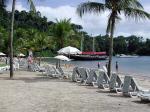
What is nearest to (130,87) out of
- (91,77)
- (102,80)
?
(102,80)

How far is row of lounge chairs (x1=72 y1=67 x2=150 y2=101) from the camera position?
47.4ft

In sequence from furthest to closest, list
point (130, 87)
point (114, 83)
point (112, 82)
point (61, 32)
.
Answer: point (61, 32) → point (112, 82) → point (114, 83) → point (130, 87)

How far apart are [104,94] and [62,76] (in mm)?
9903

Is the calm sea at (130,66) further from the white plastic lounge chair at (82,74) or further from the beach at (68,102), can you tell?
the beach at (68,102)

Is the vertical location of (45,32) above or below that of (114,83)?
above

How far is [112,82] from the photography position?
1639 cm

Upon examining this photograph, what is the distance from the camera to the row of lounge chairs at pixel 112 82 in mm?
14445

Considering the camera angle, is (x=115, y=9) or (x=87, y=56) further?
(x=87, y=56)

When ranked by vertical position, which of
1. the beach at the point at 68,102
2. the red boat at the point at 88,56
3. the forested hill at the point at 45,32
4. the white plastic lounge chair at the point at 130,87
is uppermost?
the forested hill at the point at 45,32

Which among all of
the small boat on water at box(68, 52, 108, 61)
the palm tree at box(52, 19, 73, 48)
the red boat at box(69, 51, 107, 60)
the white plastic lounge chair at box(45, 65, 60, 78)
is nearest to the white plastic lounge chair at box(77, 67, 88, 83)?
the white plastic lounge chair at box(45, 65, 60, 78)

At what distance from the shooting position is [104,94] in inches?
601

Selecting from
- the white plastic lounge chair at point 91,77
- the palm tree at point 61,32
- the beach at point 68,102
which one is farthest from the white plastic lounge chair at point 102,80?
the palm tree at point 61,32

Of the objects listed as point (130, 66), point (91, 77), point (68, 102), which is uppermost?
point (91, 77)

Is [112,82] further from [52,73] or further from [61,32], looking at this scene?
[61,32]
